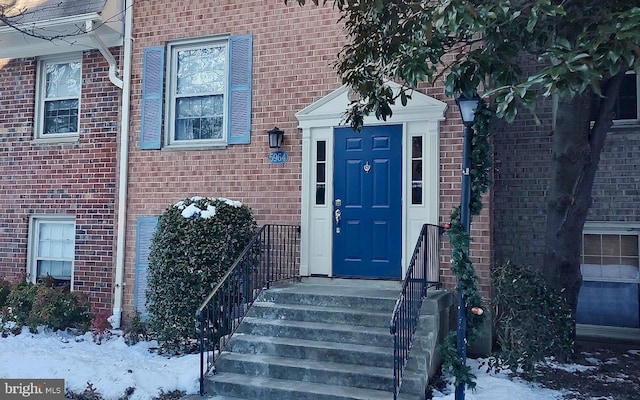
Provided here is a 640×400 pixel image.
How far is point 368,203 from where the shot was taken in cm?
735

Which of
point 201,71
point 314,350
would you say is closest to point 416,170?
point 314,350

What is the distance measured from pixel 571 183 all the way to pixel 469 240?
2101 millimetres

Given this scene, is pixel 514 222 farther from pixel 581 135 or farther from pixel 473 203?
pixel 473 203

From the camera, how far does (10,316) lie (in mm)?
8117

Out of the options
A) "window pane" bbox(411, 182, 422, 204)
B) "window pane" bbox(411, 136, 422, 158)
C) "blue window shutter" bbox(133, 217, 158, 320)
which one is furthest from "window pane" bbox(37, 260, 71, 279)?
"window pane" bbox(411, 136, 422, 158)

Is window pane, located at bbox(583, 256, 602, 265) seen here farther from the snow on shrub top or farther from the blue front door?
the snow on shrub top

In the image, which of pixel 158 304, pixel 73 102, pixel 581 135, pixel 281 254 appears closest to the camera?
pixel 581 135

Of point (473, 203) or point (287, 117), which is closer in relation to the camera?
point (473, 203)

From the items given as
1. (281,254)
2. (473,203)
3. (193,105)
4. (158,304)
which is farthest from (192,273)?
(473,203)

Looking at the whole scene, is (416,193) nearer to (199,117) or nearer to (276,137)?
(276,137)

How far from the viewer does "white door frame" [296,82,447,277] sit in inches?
279

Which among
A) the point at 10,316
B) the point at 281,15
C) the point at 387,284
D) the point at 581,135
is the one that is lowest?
the point at 10,316

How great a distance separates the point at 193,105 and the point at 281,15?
194 cm

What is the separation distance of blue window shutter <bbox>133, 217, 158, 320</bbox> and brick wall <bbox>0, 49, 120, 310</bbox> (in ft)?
1.85
